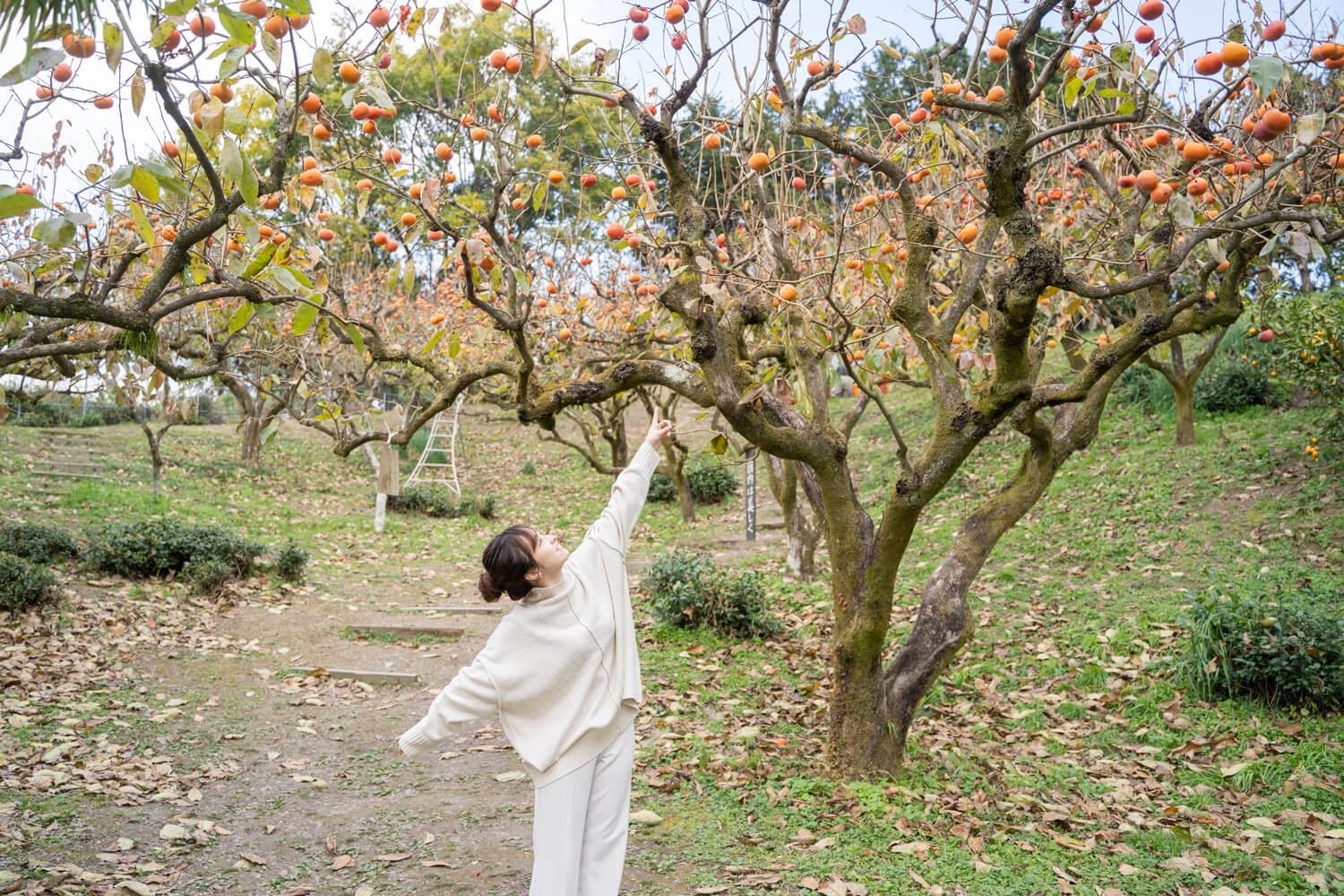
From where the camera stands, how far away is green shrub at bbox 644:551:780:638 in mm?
6512

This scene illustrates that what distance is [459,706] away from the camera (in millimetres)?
2559

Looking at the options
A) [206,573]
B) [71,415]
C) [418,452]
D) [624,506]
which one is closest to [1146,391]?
[624,506]

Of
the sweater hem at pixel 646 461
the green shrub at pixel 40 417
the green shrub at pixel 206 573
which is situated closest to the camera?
the sweater hem at pixel 646 461

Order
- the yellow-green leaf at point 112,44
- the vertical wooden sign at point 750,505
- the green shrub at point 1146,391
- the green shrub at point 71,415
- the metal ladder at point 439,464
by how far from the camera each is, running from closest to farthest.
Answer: the yellow-green leaf at point 112,44 < the vertical wooden sign at point 750,505 < the green shrub at point 1146,391 < the metal ladder at point 439,464 < the green shrub at point 71,415

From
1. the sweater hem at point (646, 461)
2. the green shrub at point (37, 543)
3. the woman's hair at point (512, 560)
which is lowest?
Answer: the green shrub at point (37, 543)

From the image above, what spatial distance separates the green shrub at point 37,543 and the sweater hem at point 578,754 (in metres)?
6.61

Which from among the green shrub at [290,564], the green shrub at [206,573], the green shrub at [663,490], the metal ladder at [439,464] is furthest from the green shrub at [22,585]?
the green shrub at [663,490]

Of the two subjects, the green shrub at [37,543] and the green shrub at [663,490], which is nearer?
the green shrub at [37,543]

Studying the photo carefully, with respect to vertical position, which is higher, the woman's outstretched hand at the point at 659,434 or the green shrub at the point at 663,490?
the woman's outstretched hand at the point at 659,434

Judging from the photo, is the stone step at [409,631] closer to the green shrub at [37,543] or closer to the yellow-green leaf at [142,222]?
the green shrub at [37,543]

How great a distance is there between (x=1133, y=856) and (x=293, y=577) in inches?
280

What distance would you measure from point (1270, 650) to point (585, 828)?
4.02 metres

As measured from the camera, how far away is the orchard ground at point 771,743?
353 centimetres

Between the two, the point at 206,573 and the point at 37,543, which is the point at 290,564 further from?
the point at 37,543
